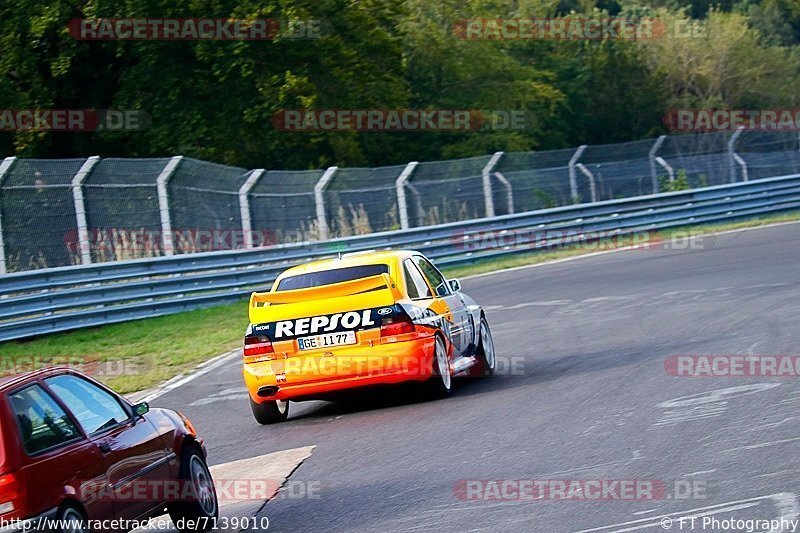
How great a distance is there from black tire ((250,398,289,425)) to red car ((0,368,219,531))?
3267 millimetres

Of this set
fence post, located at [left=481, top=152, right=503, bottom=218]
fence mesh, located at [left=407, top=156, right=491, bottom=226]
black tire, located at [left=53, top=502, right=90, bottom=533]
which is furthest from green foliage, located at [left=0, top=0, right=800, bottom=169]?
black tire, located at [left=53, top=502, right=90, bottom=533]

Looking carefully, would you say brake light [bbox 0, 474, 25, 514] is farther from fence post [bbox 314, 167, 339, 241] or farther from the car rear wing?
fence post [bbox 314, 167, 339, 241]

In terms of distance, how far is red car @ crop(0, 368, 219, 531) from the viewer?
19.6 ft

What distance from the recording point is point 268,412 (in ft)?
37.4

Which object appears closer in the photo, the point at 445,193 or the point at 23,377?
the point at 23,377

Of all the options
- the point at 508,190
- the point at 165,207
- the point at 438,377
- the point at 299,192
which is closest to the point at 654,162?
the point at 508,190

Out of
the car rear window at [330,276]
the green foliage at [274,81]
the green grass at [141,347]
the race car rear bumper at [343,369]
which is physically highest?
the green foliage at [274,81]

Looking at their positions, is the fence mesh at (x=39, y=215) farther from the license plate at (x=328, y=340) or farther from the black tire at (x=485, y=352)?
the license plate at (x=328, y=340)

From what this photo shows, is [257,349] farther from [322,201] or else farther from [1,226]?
[322,201]

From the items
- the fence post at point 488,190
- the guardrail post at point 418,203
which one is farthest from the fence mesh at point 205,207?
the fence post at point 488,190

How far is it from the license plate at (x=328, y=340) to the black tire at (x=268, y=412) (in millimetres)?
677

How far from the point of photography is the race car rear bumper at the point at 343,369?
436 inches

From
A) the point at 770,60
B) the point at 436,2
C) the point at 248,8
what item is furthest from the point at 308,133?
the point at 770,60

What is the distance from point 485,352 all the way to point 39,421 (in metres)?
7.08
